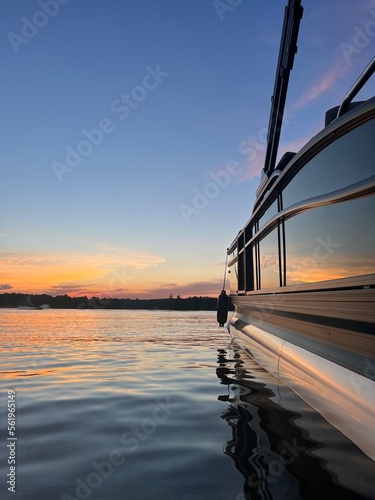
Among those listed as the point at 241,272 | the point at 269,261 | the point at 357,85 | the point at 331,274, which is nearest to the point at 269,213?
the point at 269,261

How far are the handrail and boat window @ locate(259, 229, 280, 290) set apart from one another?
246 centimetres

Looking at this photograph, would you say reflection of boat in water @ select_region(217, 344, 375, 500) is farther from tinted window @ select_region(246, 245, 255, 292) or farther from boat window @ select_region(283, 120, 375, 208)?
tinted window @ select_region(246, 245, 255, 292)

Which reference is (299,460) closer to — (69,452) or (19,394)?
(69,452)

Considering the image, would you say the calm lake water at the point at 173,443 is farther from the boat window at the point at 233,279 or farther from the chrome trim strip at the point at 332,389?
the boat window at the point at 233,279

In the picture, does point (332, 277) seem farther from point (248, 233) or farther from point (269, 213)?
point (248, 233)

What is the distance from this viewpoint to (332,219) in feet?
12.0

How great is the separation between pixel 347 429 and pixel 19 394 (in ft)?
13.1

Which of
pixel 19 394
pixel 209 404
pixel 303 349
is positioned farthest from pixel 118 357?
pixel 303 349

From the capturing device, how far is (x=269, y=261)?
661 cm

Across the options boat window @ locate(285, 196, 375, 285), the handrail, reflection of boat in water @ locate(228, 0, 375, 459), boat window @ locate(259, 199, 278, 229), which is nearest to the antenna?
boat window @ locate(259, 199, 278, 229)

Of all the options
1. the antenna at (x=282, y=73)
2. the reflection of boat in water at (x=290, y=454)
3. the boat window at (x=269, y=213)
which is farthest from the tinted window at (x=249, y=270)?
the reflection of boat in water at (x=290, y=454)

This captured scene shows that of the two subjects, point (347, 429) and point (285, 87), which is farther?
point (285, 87)

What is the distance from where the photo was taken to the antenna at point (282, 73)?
700 centimetres

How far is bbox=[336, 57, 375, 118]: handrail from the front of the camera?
10.9 feet
